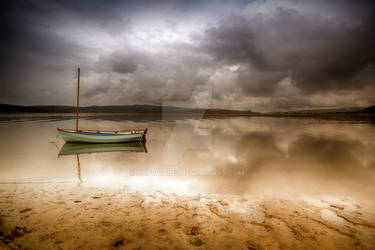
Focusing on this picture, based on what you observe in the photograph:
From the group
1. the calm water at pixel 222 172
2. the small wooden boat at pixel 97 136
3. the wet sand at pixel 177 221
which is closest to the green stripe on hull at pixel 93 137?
the small wooden boat at pixel 97 136

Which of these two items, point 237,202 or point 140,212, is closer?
point 140,212

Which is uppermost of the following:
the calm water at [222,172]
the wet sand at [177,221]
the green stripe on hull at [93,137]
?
the green stripe on hull at [93,137]

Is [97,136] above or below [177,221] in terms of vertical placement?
above

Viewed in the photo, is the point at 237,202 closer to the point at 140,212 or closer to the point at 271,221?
the point at 271,221

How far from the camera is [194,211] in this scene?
220 inches

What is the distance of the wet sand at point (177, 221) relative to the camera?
13.5ft

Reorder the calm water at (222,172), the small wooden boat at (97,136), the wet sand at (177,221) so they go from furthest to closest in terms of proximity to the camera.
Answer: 1. the small wooden boat at (97,136)
2. the calm water at (222,172)
3. the wet sand at (177,221)

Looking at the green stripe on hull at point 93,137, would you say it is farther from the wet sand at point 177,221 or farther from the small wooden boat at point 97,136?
the wet sand at point 177,221

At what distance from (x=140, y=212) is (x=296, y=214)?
16.0ft

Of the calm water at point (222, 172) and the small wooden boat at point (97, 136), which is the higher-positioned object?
the small wooden boat at point (97, 136)

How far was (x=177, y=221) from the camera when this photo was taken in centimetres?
503

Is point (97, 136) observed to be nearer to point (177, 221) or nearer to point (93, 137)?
point (93, 137)

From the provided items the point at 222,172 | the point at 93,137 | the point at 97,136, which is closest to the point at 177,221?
the point at 222,172

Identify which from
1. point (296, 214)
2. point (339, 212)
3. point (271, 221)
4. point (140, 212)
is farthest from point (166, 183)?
point (339, 212)
